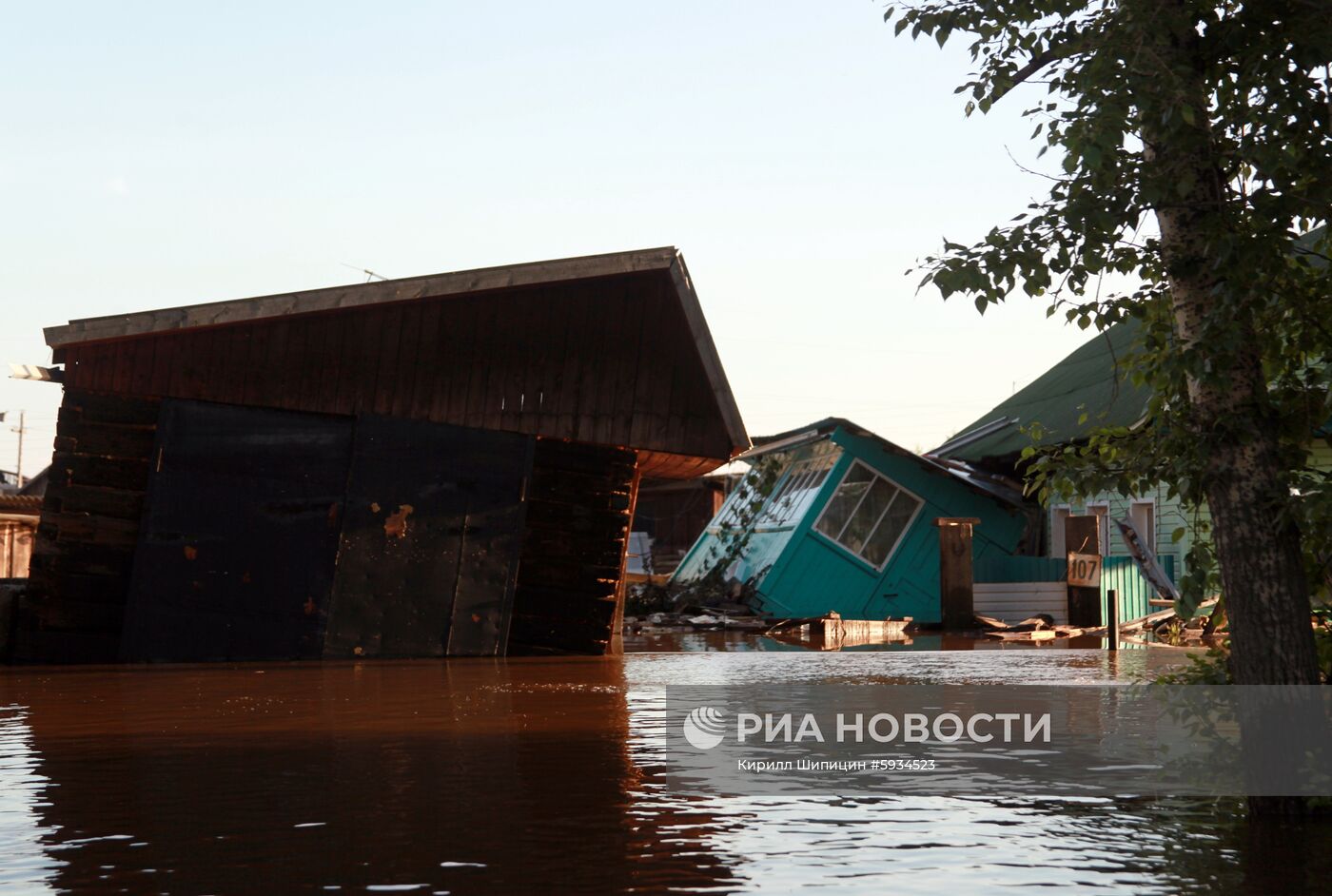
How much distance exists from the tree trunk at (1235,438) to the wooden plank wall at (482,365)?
29.4ft

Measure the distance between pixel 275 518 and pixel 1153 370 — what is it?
9370mm

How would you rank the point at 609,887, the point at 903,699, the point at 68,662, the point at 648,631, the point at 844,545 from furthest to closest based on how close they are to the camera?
the point at 844,545 → the point at 648,631 → the point at 68,662 → the point at 903,699 → the point at 609,887

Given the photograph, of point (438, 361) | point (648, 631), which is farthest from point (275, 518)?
point (648, 631)

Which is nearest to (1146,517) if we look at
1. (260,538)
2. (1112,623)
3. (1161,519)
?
(1161,519)

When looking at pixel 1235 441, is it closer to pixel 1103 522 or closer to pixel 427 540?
pixel 427 540

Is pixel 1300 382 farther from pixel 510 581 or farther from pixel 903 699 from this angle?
pixel 510 581

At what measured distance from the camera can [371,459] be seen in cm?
1320

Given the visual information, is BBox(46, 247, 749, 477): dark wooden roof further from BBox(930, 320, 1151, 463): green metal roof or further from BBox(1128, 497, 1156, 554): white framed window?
BBox(1128, 497, 1156, 554): white framed window

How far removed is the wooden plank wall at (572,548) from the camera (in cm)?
1383

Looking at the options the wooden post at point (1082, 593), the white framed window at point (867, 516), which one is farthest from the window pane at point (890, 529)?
the wooden post at point (1082, 593)

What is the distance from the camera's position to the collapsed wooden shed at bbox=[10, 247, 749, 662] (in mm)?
12609

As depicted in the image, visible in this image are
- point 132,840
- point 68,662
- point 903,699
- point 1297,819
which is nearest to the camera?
point 132,840

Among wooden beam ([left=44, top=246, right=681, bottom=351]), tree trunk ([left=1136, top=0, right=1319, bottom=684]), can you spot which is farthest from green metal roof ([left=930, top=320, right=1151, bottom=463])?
tree trunk ([left=1136, top=0, right=1319, bottom=684])

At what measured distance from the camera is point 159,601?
12602 millimetres
